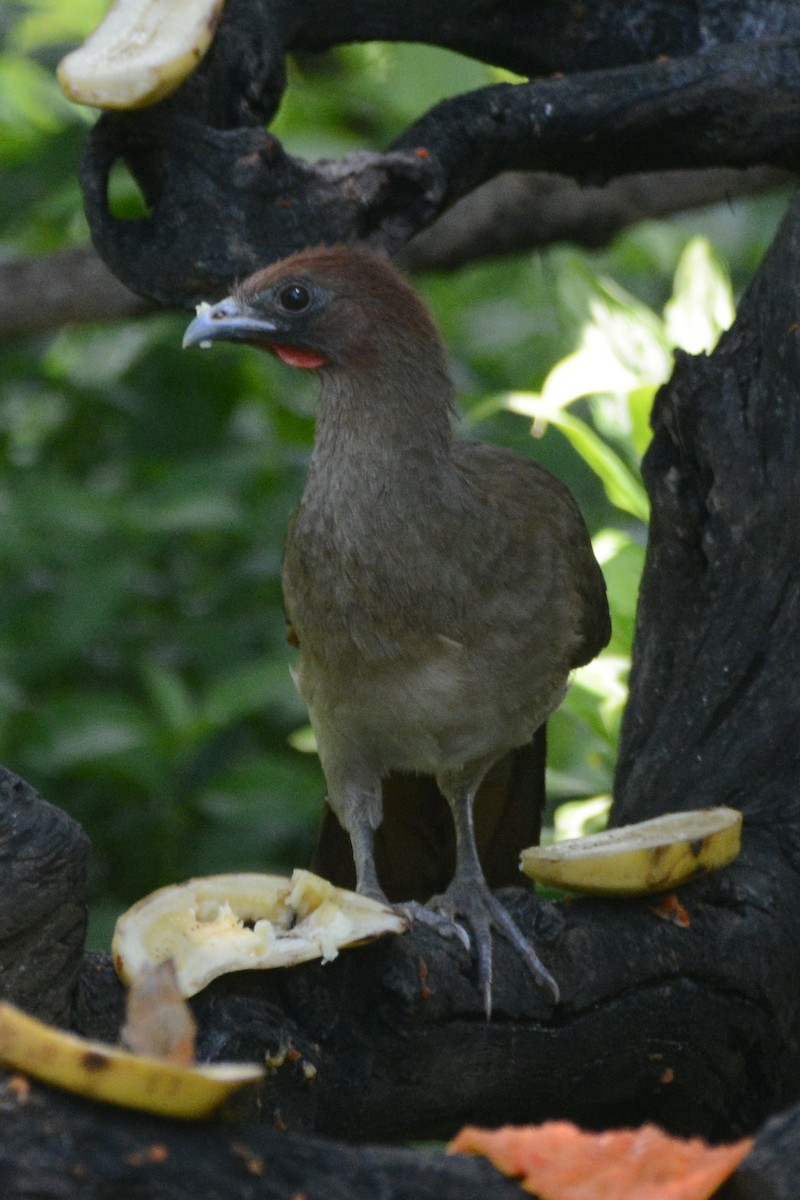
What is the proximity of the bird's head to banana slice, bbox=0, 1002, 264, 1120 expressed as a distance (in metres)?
1.44

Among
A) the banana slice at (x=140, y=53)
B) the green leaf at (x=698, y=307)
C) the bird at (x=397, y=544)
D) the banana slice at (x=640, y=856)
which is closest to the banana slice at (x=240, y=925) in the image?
the banana slice at (x=640, y=856)

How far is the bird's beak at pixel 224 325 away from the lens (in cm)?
258

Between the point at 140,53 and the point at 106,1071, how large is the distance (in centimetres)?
157

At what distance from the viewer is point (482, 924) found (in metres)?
2.45

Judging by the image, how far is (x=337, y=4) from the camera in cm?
273

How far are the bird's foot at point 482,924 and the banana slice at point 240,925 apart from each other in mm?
236

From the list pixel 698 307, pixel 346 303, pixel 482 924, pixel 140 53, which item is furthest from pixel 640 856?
pixel 698 307

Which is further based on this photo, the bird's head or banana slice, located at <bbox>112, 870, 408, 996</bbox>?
the bird's head

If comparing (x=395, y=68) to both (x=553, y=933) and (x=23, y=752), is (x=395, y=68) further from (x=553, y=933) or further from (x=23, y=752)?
(x=553, y=933)

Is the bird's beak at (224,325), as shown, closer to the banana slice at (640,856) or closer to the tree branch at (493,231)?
the banana slice at (640,856)

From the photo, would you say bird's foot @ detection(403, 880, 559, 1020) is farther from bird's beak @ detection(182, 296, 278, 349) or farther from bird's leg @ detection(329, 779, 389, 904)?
bird's beak @ detection(182, 296, 278, 349)

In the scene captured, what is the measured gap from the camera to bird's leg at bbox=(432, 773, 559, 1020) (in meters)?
2.31

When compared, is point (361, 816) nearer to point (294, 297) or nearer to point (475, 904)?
point (475, 904)

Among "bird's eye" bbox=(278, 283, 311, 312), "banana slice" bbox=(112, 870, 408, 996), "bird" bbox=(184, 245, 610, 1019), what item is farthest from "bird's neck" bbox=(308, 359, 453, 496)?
"banana slice" bbox=(112, 870, 408, 996)
